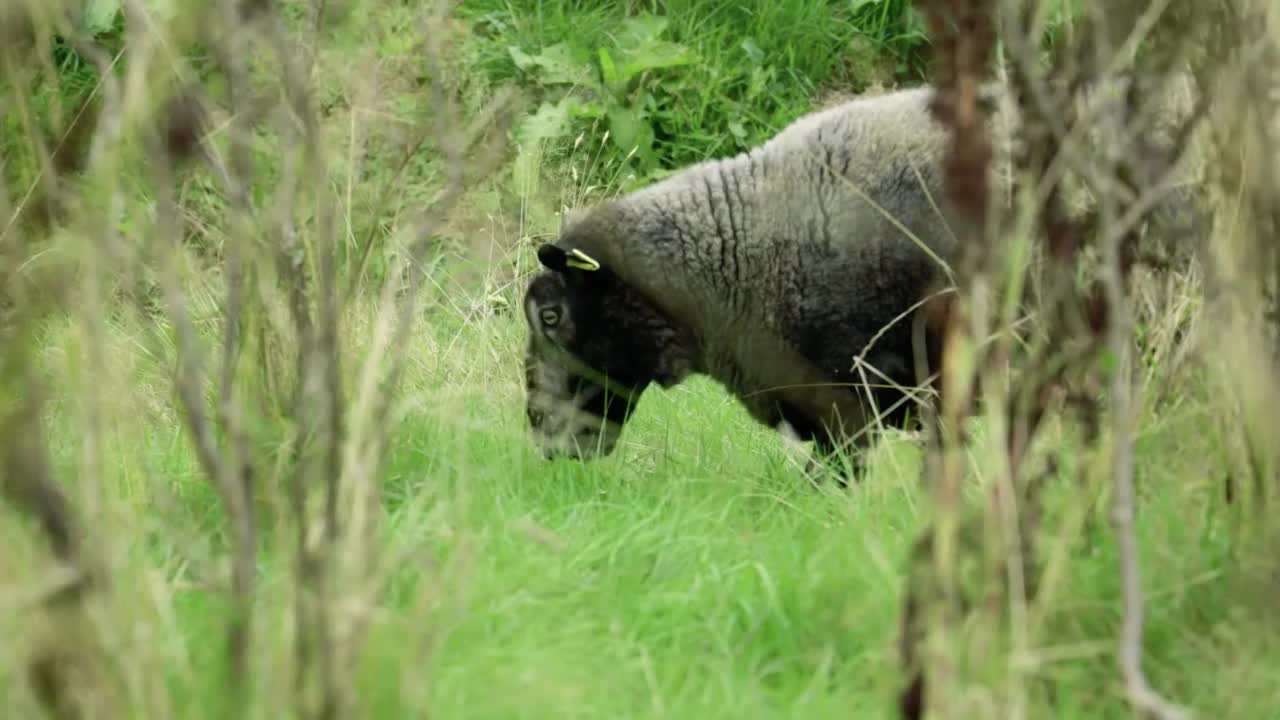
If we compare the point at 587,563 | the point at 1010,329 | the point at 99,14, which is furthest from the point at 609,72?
the point at 1010,329

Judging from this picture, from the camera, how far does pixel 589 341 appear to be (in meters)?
5.18

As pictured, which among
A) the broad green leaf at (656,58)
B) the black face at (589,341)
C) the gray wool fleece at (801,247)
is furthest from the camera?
the broad green leaf at (656,58)

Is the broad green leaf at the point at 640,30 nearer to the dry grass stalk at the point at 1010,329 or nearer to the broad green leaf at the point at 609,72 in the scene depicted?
the broad green leaf at the point at 609,72

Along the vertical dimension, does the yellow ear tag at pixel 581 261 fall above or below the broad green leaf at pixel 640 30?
below

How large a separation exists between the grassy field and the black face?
156 mm

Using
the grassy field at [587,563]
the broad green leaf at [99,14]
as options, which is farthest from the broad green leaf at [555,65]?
the grassy field at [587,563]

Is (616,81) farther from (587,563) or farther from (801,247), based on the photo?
(587,563)

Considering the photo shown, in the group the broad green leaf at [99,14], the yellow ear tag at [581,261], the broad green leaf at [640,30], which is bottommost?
the yellow ear tag at [581,261]

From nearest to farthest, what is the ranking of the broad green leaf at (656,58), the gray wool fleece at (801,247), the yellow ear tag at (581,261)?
the gray wool fleece at (801,247) → the yellow ear tag at (581,261) → the broad green leaf at (656,58)

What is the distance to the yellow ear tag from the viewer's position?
502cm

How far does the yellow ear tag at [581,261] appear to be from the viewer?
16.5 ft

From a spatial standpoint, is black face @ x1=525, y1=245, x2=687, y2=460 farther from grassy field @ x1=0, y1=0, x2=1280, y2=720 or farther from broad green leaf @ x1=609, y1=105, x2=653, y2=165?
broad green leaf @ x1=609, y1=105, x2=653, y2=165

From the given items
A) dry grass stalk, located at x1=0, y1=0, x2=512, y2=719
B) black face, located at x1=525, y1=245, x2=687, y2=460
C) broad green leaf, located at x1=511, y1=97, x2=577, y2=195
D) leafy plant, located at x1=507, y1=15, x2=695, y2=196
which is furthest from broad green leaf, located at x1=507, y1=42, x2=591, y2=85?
dry grass stalk, located at x1=0, y1=0, x2=512, y2=719

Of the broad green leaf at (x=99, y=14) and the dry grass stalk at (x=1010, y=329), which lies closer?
the dry grass stalk at (x=1010, y=329)
